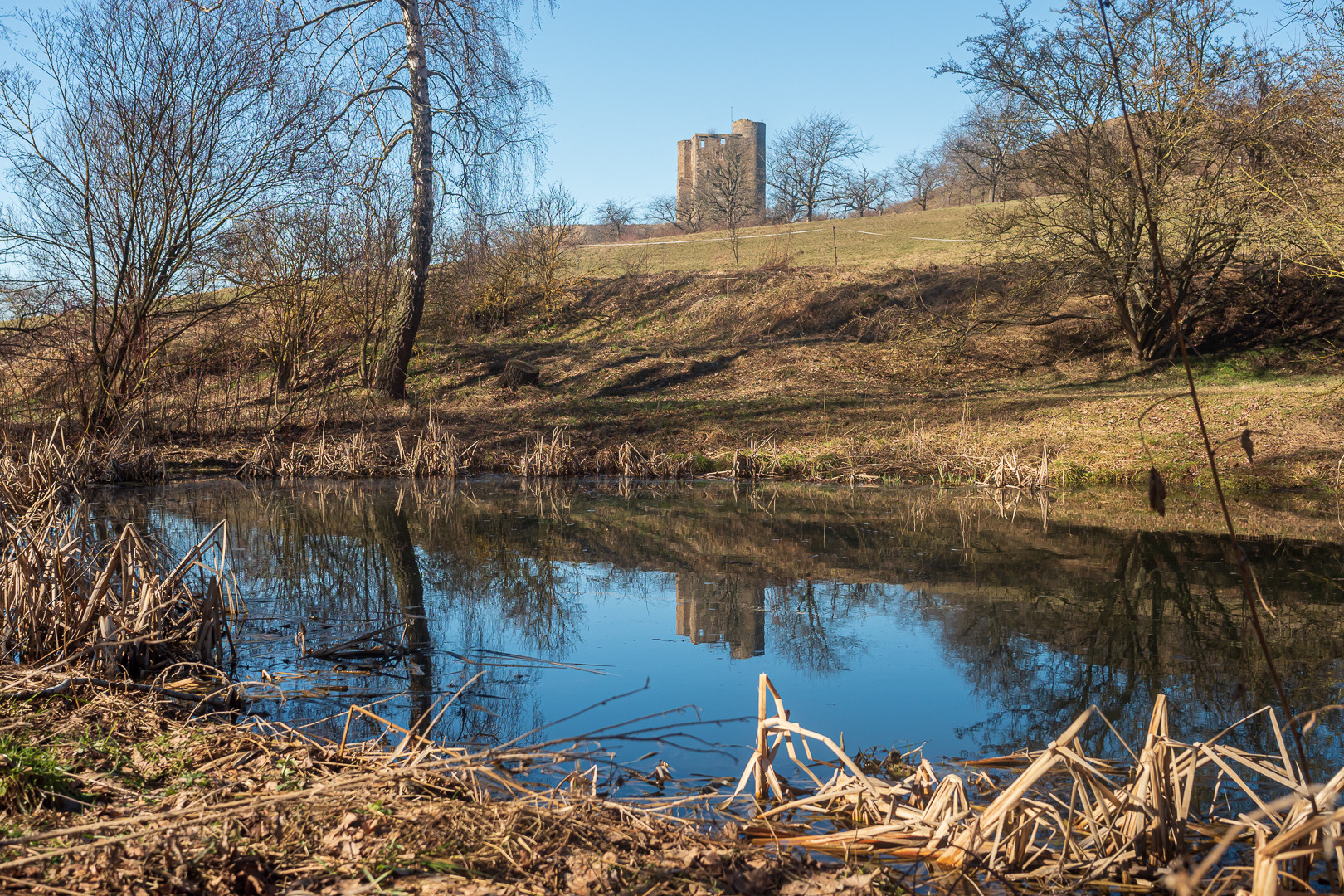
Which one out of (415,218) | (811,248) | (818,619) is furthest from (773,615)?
(811,248)

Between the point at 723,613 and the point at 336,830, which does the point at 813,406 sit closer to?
the point at 723,613

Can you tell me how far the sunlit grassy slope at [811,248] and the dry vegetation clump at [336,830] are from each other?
89.9 feet

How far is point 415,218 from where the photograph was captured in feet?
57.6

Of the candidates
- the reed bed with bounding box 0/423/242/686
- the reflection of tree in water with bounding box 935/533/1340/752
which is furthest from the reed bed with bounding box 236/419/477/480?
the reflection of tree in water with bounding box 935/533/1340/752

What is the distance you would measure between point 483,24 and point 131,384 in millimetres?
9004

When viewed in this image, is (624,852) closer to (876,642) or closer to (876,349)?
(876,642)

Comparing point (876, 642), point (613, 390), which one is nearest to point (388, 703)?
point (876, 642)

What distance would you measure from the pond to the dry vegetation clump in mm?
536

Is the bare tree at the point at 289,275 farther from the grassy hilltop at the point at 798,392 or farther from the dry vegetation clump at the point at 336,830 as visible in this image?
the dry vegetation clump at the point at 336,830

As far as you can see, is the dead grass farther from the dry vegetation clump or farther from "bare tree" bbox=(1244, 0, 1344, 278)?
the dry vegetation clump

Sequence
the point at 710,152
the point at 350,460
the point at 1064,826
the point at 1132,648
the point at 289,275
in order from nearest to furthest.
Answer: the point at 1064,826
the point at 1132,648
the point at 350,460
the point at 289,275
the point at 710,152

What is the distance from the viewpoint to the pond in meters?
4.51

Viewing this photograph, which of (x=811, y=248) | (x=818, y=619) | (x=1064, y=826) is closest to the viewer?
(x=1064, y=826)

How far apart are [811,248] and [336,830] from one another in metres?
38.6
